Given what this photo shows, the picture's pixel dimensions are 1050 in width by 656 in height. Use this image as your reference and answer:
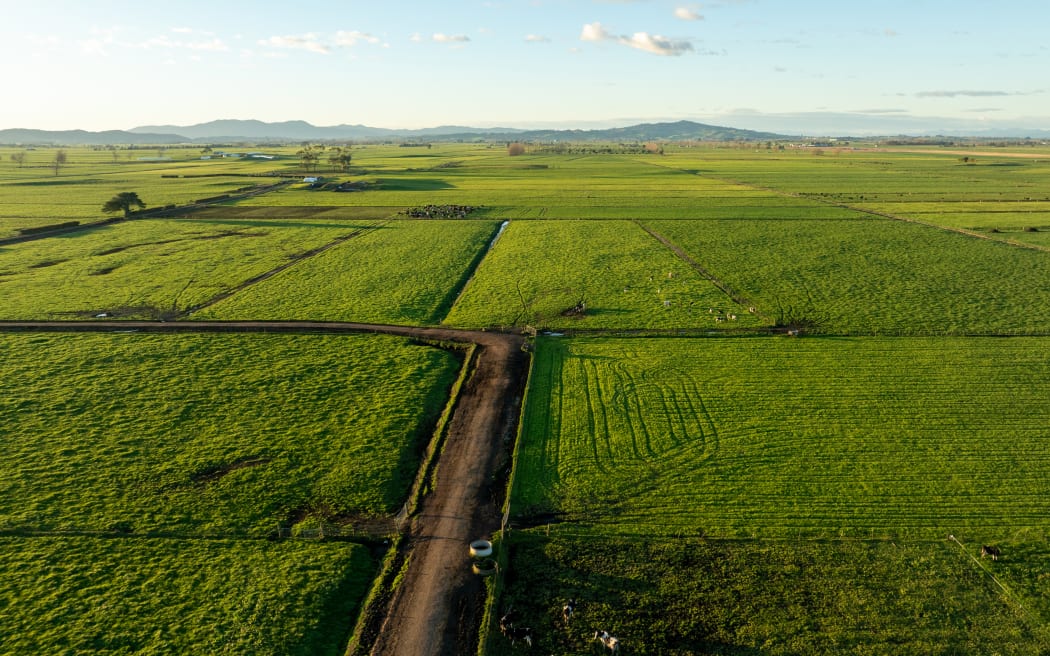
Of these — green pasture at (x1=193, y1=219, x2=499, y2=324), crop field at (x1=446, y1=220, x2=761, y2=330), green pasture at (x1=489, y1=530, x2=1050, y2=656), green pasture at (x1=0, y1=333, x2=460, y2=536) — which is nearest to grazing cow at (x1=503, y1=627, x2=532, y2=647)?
green pasture at (x1=489, y1=530, x2=1050, y2=656)

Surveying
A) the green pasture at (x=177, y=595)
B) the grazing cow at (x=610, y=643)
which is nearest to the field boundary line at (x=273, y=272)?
the green pasture at (x=177, y=595)

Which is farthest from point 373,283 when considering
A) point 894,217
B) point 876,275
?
point 894,217

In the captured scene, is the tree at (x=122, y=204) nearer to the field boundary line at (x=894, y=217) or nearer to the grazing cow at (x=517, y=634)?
the grazing cow at (x=517, y=634)

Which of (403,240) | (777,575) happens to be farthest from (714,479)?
(403,240)

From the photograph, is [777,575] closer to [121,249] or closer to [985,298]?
[985,298]

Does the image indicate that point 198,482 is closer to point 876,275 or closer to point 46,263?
point 46,263
